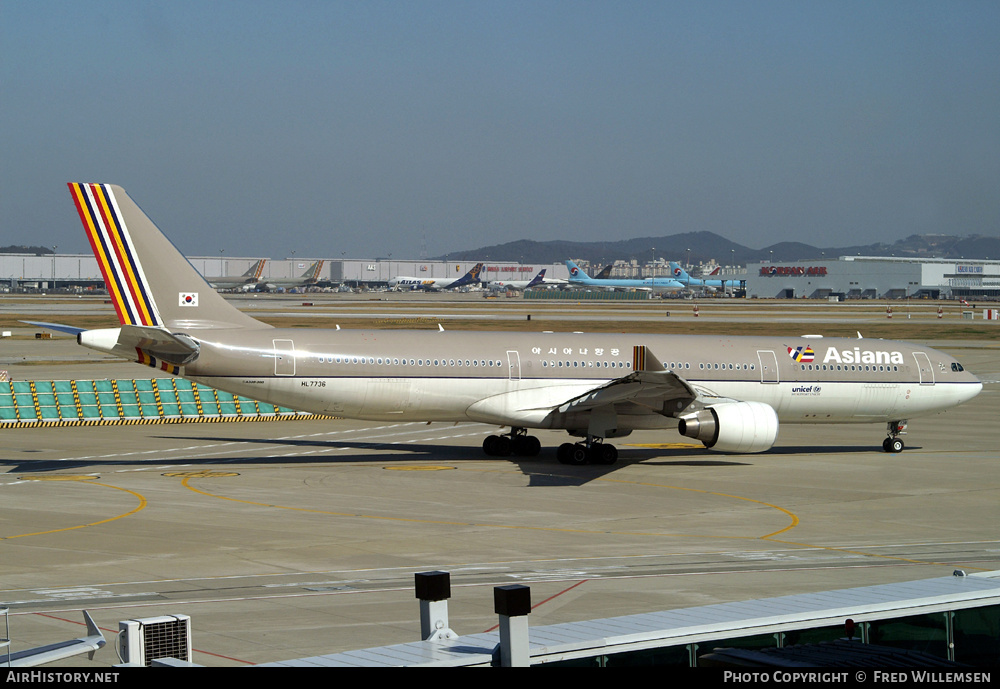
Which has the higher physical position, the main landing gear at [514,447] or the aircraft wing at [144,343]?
the aircraft wing at [144,343]

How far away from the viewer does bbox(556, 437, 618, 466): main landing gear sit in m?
32.5

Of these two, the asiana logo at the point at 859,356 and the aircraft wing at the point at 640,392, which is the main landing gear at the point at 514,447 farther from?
the asiana logo at the point at 859,356

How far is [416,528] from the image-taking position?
2291 cm

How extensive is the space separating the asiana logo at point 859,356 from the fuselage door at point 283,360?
17.2 metres

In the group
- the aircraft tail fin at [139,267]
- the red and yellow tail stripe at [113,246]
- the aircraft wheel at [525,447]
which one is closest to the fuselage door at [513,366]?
the aircraft wheel at [525,447]

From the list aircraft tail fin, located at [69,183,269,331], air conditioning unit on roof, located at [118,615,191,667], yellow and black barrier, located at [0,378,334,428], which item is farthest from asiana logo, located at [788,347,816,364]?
air conditioning unit on roof, located at [118,615,191,667]

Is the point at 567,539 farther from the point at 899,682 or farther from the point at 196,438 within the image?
the point at 196,438

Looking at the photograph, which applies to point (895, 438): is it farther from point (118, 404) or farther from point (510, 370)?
point (118, 404)

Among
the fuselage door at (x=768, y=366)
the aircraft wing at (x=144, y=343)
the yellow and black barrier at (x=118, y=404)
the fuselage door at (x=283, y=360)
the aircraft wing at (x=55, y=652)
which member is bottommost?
the yellow and black barrier at (x=118, y=404)

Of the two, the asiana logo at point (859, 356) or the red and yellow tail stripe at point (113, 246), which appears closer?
the red and yellow tail stripe at point (113, 246)

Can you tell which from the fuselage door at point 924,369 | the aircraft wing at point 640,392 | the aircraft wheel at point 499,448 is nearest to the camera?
the aircraft wing at point 640,392

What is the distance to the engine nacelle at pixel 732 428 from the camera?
2989 cm

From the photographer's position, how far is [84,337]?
1139 inches

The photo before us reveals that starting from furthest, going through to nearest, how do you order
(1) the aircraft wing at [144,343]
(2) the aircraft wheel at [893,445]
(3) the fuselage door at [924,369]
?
(3) the fuselage door at [924,369], (2) the aircraft wheel at [893,445], (1) the aircraft wing at [144,343]
